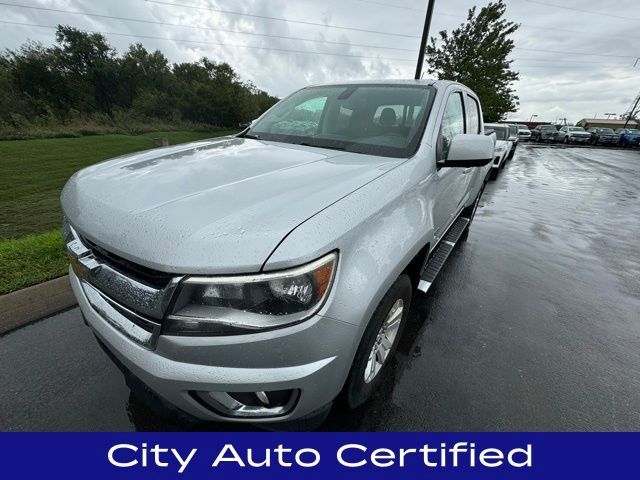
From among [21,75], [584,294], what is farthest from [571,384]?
[21,75]

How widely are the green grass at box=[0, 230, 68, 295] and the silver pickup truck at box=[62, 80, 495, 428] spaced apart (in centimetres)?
160

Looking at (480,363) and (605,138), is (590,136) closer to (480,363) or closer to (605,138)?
(605,138)

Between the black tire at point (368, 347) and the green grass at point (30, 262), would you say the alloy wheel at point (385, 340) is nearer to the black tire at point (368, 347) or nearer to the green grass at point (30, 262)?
the black tire at point (368, 347)

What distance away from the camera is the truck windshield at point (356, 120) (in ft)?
7.18

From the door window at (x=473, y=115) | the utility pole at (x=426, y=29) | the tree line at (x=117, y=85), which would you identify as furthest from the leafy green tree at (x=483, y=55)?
the tree line at (x=117, y=85)

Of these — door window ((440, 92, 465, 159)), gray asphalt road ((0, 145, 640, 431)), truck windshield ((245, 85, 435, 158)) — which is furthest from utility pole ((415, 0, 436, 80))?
truck windshield ((245, 85, 435, 158))

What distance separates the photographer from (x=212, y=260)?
3.61 ft

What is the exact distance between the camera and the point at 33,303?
8.46 feet

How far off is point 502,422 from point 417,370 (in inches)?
21.9

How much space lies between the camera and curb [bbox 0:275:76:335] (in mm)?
2432

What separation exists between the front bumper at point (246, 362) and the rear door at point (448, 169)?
1.40m

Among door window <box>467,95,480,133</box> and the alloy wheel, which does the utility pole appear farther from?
the alloy wheel

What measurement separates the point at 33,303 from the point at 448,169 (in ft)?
11.2

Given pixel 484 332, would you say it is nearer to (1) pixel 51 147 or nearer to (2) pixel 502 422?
(2) pixel 502 422
